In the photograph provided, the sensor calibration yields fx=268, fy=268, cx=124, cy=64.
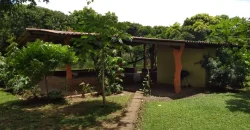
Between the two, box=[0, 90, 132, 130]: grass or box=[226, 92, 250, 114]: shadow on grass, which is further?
box=[226, 92, 250, 114]: shadow on grass

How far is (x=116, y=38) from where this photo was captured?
29.3 ft

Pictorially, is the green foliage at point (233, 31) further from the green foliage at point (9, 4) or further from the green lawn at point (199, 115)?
the green foliage at point (9, 4)

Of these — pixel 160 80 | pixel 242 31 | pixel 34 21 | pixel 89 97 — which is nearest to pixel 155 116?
pixel 89 97

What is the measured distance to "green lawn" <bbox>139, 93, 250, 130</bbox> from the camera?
274 inches

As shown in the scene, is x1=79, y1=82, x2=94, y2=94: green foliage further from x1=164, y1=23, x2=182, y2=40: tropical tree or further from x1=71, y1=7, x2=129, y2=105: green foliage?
x1=164, y1=23, x2=182, y2=40: tropical tree

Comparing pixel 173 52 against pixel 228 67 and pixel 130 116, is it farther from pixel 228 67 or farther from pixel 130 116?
pixel 130 116

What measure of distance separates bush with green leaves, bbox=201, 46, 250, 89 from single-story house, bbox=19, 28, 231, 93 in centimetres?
55

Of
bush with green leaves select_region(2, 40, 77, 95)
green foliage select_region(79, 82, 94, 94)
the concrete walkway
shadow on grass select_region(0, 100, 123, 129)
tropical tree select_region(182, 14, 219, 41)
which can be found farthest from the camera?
tropical tree select_region(182, 14, 219, 41)

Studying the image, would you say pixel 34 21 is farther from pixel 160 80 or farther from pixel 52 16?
pixel 160 80

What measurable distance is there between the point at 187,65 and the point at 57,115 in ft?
28.9

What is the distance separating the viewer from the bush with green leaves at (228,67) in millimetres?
13242

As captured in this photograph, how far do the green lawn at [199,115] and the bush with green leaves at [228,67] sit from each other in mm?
2705

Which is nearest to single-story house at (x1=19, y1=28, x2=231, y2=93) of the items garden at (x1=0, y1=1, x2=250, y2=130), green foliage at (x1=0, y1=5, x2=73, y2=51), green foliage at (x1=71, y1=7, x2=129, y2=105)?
garden at (x1=0, y1=1, x2=250, y2=130)

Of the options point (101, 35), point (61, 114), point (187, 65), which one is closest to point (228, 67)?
point (187, 65)
